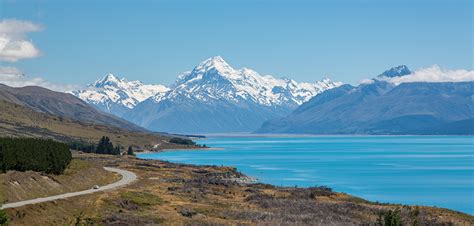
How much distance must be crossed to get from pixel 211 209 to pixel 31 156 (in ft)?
86.6

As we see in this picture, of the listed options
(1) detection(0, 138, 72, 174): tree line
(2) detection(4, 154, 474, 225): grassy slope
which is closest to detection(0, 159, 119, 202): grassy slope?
(1) detection(0, 138, 72, 174): tree line

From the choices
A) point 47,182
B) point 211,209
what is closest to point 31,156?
point 47,182

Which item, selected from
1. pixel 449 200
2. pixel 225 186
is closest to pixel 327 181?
pixel 449 200

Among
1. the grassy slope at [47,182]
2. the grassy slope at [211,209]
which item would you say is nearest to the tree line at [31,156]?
the grassy slope at [47,182]

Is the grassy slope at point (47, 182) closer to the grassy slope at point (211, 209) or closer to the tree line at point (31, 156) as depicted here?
the tree line at point (31, 156)

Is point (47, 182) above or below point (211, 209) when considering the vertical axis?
above

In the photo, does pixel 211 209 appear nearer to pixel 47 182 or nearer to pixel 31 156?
pixel 47 182

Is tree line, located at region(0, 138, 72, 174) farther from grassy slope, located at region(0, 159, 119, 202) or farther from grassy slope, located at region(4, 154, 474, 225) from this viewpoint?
grassy slope, located at region(4, 154, 474, 225)

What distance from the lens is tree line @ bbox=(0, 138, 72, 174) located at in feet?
272

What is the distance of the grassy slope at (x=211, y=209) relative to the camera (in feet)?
225

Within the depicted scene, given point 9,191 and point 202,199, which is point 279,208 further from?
point 9,191

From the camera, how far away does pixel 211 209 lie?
80.1 meters

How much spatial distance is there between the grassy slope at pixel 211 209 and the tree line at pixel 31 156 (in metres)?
10.3

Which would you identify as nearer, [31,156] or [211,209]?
[211,209]
